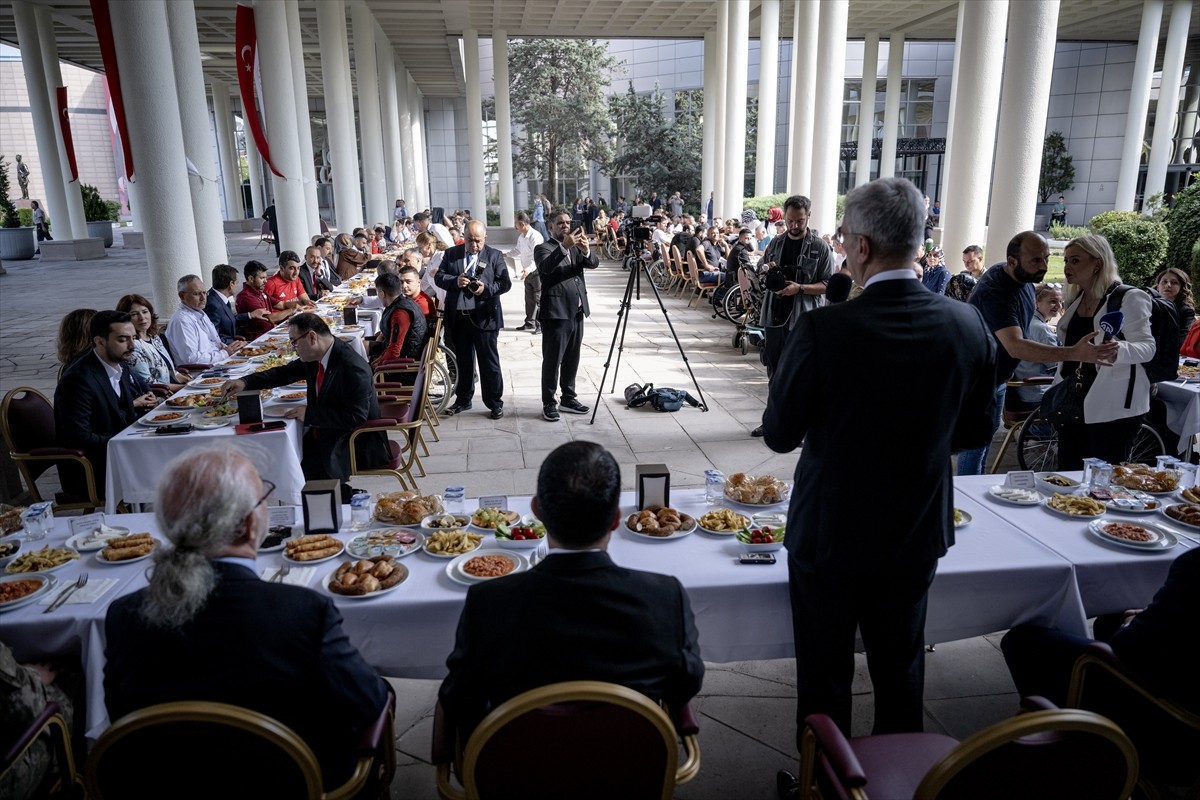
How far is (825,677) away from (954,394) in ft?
2.59

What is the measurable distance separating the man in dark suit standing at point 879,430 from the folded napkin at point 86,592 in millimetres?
1869

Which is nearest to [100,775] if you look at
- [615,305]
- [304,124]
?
[615,305]

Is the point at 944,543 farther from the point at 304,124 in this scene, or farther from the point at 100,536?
the point at 304,124

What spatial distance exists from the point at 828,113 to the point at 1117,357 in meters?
11.1

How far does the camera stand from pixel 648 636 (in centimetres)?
164

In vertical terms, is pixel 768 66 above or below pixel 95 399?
above

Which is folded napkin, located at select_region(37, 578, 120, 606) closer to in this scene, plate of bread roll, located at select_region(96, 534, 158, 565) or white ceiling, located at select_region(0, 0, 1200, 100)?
plate of bread roll, located at select_region(96, 534, 158, 565)

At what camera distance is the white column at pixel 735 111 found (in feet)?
56.0

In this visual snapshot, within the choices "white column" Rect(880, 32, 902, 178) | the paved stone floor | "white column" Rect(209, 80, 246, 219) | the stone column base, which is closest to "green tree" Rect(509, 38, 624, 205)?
"white column" Rect(209, 80, 246, 219)

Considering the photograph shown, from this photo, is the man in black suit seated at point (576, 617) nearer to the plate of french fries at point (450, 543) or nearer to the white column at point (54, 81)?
the plate of french fries at point (450, 543)

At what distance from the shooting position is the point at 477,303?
20.9 ft

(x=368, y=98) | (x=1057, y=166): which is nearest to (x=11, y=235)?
(x=368, y=98)

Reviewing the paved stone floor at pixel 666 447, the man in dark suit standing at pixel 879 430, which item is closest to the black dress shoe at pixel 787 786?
the paved stone floor at pixel 666 447

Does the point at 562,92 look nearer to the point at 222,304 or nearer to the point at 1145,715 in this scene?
the point at 222,304
